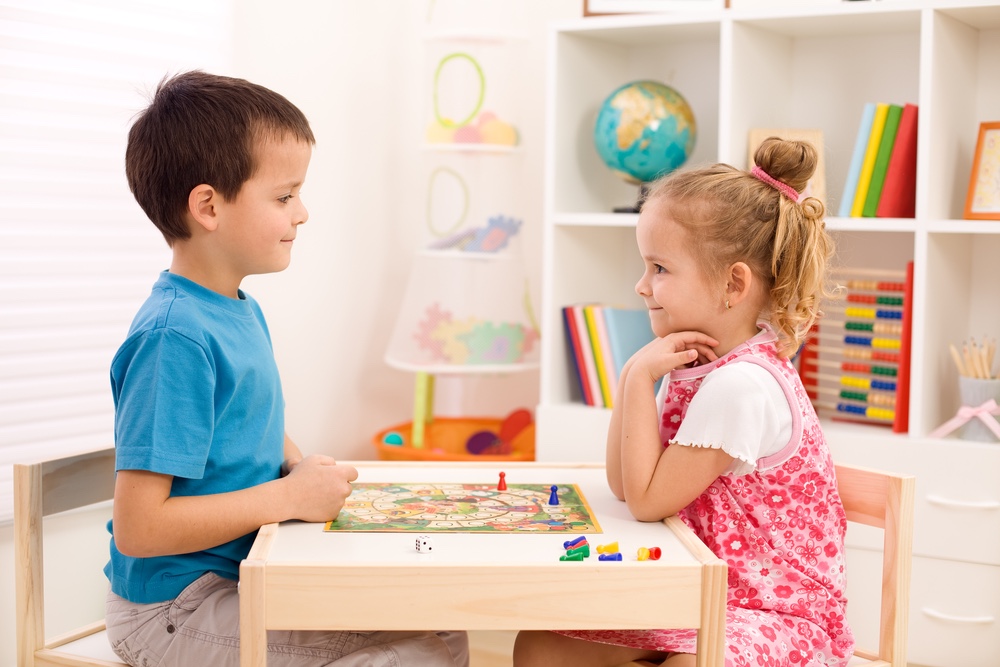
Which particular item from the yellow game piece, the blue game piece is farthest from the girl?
the blue game piece

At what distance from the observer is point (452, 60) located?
2512 millimetres

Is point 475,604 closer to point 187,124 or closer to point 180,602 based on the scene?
point 180,602

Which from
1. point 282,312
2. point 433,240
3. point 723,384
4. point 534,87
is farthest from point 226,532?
point 534,87

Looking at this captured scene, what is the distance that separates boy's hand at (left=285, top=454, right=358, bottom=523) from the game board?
0.07 ft

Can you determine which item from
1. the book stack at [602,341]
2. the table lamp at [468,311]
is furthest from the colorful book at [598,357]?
the table lamp at [468,311]

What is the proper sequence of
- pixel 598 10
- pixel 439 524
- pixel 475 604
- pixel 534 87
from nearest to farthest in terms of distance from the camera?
pixel 475 604 < pixel 439 524 < pixel 598 10 < pixel 534 87

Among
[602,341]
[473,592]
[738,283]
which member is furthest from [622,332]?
[473,592]

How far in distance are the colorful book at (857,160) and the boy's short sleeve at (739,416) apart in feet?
3.37

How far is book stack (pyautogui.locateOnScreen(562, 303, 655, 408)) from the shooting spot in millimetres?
2350

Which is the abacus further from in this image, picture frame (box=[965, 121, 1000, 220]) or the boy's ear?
the boy's ear

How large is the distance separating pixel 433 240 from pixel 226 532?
4.84ft

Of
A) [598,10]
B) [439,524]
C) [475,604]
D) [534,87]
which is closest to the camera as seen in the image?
[475,604]

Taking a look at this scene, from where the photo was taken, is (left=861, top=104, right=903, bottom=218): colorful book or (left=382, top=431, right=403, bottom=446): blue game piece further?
(left=382, top=431, right=403, bottom=446): blue game piece

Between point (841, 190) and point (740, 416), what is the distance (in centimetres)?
136
